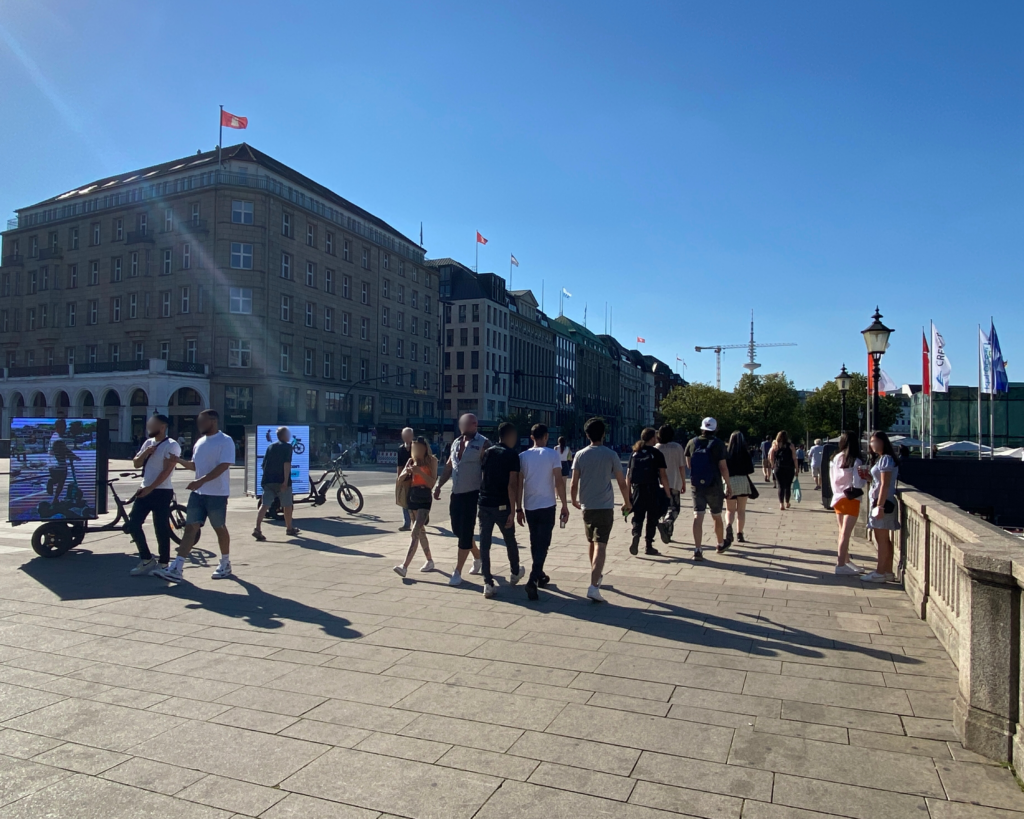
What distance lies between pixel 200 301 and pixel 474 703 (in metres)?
51.0

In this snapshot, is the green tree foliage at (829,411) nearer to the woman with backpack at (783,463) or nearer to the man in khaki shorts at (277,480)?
the woman with backpack at (783,463)

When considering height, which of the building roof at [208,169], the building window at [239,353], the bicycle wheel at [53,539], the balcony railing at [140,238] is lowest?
the bicycle wheel at [53,539]

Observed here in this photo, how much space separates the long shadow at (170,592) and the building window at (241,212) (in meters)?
45.1

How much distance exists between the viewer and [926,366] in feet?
94.1

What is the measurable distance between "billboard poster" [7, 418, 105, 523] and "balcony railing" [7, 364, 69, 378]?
1965 inches

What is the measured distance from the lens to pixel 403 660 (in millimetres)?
5176

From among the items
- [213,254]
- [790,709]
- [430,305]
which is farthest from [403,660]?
[430,305]

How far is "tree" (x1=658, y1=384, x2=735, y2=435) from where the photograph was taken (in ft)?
235

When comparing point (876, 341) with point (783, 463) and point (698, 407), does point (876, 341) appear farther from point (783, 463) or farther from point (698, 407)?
point (698, 407)

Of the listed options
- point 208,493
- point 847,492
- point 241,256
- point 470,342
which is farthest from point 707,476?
point 470,342

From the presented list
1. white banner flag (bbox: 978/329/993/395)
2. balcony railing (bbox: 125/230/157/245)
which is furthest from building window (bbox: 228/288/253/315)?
white banner flag (bbox: 978/329/993/395)

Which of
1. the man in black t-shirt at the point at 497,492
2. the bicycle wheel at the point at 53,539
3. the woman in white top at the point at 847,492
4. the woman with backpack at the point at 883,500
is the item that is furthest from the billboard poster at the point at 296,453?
the woman with backpack at the point at 883,500

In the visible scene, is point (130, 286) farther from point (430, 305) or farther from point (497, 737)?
point (497, 737)

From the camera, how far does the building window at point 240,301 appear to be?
4938 cm
